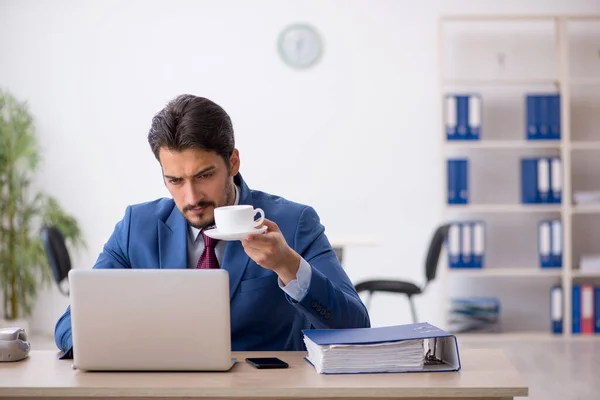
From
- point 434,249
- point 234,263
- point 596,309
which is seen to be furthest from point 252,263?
point 596,309

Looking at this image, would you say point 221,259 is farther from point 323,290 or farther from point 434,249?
point 434,249

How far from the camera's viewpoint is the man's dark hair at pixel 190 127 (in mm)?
2182

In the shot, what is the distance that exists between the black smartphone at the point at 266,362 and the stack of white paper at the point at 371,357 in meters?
0.10

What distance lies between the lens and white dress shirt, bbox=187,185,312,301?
2.00 metres

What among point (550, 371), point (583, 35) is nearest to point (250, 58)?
point (583, 35)

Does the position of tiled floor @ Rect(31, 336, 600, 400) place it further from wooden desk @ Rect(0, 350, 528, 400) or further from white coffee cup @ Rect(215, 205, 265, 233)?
white coffee cup @ Rect(215, 205, 265, 233)

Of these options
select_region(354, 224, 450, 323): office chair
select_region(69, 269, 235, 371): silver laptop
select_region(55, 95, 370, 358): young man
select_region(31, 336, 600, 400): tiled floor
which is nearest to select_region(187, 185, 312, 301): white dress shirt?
select_region(55, 95, 370, 358): young man

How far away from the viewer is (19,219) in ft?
20.5

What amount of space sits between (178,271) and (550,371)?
3.57m

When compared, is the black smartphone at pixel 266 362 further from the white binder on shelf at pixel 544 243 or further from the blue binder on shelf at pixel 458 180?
the white binder on shelf at pixel 544 243

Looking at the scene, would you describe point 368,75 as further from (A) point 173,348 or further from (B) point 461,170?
(A) point 173,348

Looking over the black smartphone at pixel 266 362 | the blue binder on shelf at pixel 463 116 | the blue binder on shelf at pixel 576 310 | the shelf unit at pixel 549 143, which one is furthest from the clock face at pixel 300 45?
the black smartphone at pixel 266 362

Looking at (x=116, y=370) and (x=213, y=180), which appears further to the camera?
(x=213, y=180)

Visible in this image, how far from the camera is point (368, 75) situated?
20.8 ft
